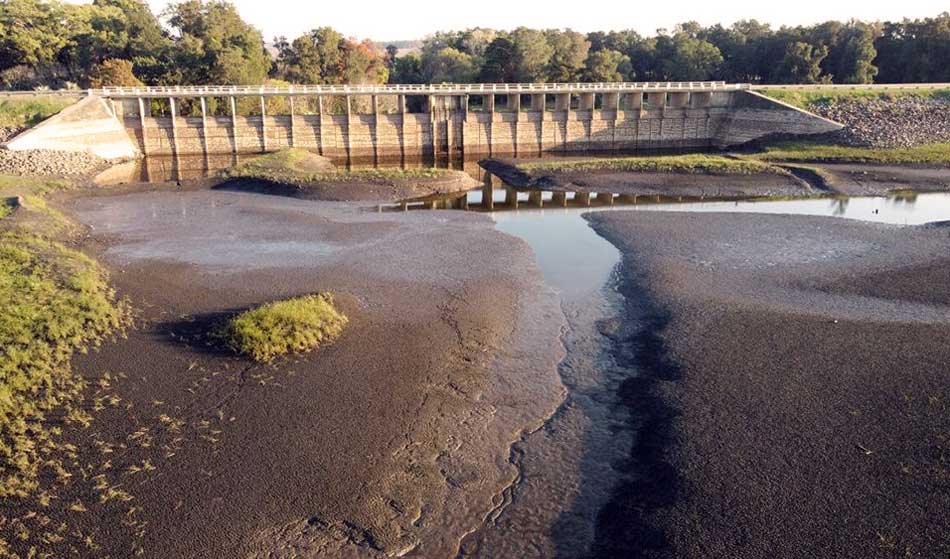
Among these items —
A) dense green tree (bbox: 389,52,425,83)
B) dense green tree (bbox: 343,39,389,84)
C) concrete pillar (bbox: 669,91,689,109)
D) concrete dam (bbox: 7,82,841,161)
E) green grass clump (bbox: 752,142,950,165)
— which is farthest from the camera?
dense green tree (bbox: 389,52,425,83)

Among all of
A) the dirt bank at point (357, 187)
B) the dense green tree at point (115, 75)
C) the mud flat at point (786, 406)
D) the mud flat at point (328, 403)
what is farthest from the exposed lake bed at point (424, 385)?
the dense green tree at point (115, 75)

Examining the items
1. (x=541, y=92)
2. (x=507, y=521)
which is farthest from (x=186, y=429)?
(x=541, y=92)

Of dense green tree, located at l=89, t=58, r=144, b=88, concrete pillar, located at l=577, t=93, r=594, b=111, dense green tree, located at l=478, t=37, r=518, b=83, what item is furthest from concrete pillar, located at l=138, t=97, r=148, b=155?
concrete pillar, located at l=577, t=93, r=594, b=111

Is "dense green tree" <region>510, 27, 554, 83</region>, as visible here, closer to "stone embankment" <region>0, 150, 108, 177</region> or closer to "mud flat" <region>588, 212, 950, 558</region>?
"stone embankment" <region>0, 150, 108, 177</region>

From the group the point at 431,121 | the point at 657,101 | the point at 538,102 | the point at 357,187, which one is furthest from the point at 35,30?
the point at 657,101

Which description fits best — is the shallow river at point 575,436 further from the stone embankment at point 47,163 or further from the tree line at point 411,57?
the tree line at point 411,57

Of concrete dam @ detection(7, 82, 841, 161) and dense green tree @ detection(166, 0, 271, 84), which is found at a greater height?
dense green tree @ detection(166, 0, 271, 84)

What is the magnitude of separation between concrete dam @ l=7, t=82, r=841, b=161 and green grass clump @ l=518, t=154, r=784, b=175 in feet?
48.2

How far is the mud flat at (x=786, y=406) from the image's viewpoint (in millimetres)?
12891

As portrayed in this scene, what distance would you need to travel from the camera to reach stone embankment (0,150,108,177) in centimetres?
4931

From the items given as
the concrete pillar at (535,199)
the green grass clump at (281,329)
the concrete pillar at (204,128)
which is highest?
the concrete pillar at (204,128)

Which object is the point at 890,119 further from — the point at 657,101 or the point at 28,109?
the point at 28,109

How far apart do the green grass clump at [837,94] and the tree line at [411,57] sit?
12734mm

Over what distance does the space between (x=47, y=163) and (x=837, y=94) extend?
Result: 76.6 meters
